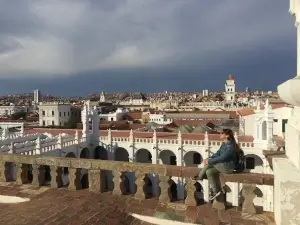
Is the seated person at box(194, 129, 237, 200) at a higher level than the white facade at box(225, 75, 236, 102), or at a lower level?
lower

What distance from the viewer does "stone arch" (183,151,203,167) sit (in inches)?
1023

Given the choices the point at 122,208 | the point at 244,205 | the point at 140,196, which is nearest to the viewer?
the point at 244,205

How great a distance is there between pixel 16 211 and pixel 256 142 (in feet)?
68.7

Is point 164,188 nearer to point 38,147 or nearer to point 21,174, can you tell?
point 21,174

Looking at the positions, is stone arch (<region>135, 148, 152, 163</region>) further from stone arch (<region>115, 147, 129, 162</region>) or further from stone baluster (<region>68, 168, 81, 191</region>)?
stone baluster (<region>68, 168, 81, 191</region>)

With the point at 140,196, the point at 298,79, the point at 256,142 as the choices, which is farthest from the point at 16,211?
the point at 256,142

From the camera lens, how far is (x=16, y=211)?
4355 mm

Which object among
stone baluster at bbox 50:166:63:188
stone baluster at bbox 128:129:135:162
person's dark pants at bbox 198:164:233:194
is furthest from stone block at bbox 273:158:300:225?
A: stone baluster at bbox 128:129:135:162

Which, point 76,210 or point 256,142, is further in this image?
point 256,142

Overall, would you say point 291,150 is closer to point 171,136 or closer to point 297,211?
point 297,211

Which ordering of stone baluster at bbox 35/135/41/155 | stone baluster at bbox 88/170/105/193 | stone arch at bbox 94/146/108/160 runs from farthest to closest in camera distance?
stone arch at bbox 94/146/108/160
stone baluster at bbox 35/135/41/155
stone baluster at bbox 88/170/105/193

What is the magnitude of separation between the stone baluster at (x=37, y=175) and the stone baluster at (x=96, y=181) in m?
1.12

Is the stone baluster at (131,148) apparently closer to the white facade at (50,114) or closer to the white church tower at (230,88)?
the white facade at (50,114)

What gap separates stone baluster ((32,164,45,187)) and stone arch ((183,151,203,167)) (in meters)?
21.1
